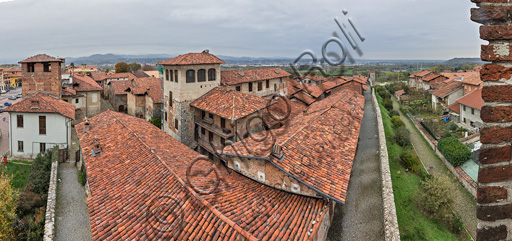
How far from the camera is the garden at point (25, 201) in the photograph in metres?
16.0

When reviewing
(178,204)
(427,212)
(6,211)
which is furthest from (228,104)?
(427,212)

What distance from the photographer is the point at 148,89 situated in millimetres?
37031

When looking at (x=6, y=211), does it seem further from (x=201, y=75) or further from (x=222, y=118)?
(x=201, y=75)

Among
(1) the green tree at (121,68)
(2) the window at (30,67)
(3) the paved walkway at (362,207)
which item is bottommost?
(3) the paved walkway at (362,207)

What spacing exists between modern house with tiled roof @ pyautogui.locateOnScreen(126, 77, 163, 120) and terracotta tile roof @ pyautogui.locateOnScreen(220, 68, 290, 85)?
9.23m

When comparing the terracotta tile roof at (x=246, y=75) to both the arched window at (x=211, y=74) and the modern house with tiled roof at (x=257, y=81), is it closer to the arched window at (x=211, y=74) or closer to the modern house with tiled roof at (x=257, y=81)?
the modern house with tiled roof at (x=257, y=81)

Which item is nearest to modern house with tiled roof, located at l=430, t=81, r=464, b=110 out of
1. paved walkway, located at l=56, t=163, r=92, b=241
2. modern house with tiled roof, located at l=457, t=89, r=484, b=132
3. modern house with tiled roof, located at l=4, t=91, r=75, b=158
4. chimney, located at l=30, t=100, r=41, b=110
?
modern house with tiled roof, located at l=457, t=89, r=484, b=132

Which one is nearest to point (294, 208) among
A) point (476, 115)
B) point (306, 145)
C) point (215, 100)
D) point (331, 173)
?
point (331, 173)

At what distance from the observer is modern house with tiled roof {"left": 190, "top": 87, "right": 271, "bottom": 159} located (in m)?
21.5

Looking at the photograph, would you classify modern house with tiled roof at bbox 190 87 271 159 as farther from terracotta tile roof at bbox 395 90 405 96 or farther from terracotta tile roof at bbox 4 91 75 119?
terracotta tile roof at bbox 395 90 405 96

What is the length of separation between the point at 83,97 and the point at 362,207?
36.6 metres

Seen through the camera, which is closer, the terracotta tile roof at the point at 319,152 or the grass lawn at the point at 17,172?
the terracotta tile roof at the point at 319,152

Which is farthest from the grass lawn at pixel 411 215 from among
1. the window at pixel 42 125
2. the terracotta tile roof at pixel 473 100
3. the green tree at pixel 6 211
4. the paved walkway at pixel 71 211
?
the window at pixel 42 125

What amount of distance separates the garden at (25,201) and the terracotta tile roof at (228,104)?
1244cm
